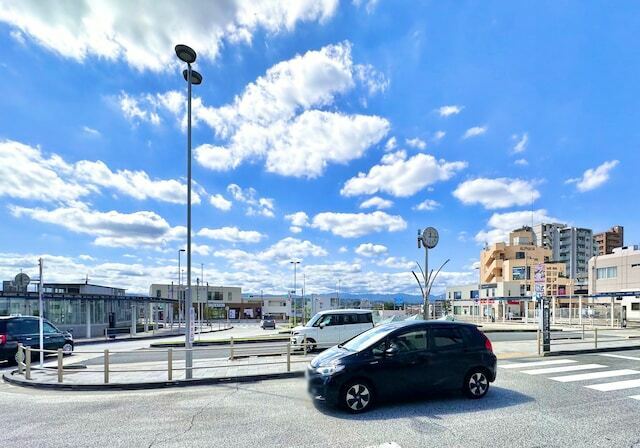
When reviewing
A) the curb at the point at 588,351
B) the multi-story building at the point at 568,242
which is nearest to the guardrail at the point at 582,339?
the curb at the point at 588,351

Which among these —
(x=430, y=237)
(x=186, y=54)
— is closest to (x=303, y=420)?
(x=186, y=54)

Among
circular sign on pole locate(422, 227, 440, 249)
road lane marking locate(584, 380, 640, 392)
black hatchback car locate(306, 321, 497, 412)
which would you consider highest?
circular sign on pole locate(422, 227, 440, 249)

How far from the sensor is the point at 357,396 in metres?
7.12

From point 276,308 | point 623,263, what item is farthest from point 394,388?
point 276,308

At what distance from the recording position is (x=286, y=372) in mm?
10852

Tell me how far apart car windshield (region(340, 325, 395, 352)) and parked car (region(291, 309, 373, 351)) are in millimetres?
7917

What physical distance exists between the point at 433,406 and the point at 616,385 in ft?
17.2

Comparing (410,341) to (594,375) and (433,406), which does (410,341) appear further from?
(594,375)

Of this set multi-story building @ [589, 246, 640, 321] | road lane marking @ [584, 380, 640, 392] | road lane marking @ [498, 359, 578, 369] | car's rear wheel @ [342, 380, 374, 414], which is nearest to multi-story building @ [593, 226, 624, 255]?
multi-story building @ [589, 246, 640, 321]

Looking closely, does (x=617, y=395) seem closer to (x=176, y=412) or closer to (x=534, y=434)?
(x=534, y=434)

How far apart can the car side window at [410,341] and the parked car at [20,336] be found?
1159 centimetres

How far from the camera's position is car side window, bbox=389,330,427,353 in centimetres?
765

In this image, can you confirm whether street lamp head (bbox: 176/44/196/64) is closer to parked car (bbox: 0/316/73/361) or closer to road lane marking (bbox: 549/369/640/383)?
parked car (bbox: 0/316/73/361)

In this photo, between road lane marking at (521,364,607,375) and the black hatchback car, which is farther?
road lane marking at (521,364,607,375)
